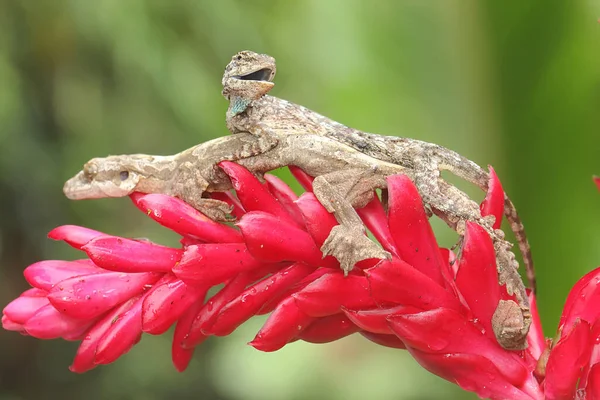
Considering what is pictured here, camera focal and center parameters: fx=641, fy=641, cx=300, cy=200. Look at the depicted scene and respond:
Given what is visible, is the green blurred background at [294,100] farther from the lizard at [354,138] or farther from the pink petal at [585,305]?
the pink petal at [585,305]

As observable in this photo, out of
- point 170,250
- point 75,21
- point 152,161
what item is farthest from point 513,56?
point 75,21

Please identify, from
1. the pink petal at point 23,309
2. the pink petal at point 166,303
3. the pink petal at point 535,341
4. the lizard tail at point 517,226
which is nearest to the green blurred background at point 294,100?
the lizard tail at point 517,226

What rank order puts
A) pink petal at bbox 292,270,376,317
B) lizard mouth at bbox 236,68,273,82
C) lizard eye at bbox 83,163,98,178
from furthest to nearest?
lizard eye at bbox 83,163,98,178 < lizard mouth at bbox 236,68,273,82 < pink petal at bbox 292,270,376,317

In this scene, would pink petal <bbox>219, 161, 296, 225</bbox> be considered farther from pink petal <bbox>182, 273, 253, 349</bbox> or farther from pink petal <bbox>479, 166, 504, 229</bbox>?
pink petal <bbox>479, 166, 504, 229</bbox>

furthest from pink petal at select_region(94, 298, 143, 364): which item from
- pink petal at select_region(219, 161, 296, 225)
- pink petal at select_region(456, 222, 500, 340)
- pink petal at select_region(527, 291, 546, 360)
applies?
pink petal at select_region(527, 291, 546, 360)

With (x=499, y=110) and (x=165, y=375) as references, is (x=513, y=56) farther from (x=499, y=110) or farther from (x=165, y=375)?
(x=165, y=375)
